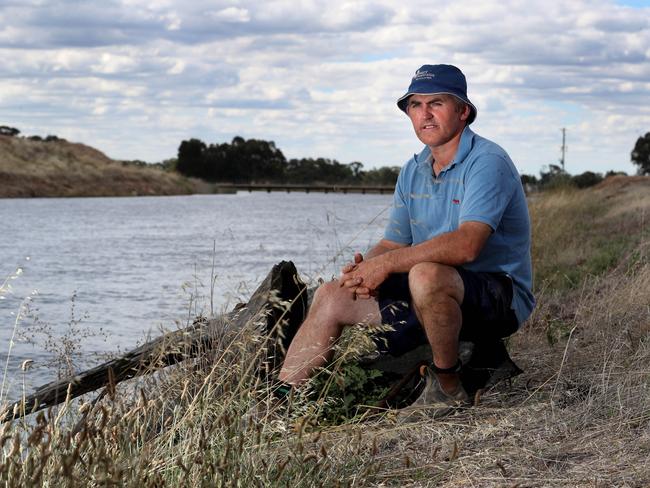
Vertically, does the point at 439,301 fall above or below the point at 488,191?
below

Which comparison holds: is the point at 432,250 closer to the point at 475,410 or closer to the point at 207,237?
the point at 475,410

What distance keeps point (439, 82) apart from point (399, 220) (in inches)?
31.2

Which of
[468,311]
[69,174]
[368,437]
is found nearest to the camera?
[368,437]

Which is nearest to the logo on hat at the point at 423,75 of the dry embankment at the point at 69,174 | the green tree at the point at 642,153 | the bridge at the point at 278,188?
the dry embankment at the point at 69,174

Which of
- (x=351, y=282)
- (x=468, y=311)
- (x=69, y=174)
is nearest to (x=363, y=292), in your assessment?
(x=351, y=282)

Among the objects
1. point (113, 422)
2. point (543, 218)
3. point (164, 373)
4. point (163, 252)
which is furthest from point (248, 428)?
point (163, 252)

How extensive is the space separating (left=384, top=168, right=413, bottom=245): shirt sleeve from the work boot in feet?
2.44

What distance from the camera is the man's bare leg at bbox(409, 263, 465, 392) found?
15.5ft

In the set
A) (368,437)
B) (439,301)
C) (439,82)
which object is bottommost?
(368,437)

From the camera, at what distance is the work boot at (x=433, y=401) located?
4898 mm

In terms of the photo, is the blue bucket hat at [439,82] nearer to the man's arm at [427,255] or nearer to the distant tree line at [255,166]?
the man's arm at [427,255]

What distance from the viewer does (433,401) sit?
16.4ft

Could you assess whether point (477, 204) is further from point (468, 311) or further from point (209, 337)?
point (209, 337)

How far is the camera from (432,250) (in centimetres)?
484
